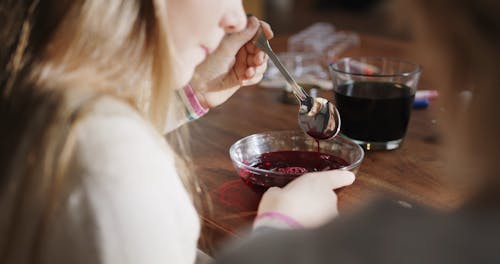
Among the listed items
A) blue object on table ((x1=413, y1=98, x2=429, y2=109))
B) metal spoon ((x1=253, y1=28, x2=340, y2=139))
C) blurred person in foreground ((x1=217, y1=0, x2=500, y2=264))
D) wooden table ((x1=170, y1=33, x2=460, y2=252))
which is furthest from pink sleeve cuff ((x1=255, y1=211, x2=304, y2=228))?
blue object on table ((x1=413, y1=98, x2=429, y2=109))

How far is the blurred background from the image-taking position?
532cm

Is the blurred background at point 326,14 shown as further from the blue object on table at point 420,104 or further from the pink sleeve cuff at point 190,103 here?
the pink sleeve cuff at point 190,103

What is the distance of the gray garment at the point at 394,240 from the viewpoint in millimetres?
674

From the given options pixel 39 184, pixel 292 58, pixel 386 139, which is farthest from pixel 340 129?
pixel 39 184

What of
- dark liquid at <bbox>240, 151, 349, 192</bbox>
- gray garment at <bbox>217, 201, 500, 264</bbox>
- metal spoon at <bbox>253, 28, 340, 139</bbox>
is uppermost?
gray garment at <bbox>217, 201, 500, 264</bbox>

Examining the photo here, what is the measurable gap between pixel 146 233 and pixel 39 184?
0.46 ft

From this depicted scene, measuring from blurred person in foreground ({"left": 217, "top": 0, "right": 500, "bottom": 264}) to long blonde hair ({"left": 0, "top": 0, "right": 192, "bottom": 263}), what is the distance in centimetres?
25

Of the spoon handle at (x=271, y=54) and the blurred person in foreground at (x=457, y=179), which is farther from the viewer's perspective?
the spoon handle at (x=271, y=54)

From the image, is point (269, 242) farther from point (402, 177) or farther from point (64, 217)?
point (402, 177)

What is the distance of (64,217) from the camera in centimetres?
83

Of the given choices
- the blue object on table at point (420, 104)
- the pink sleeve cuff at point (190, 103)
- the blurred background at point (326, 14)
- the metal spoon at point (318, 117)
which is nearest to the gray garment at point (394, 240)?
the metal spoon at point (318, 117)

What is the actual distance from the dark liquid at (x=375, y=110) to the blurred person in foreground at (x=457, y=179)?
0.49 m

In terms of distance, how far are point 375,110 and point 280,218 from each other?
0.39m

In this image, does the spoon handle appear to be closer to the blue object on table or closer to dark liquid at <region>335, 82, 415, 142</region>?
dark liquid at <region>335, 82, 415, 142</region>
